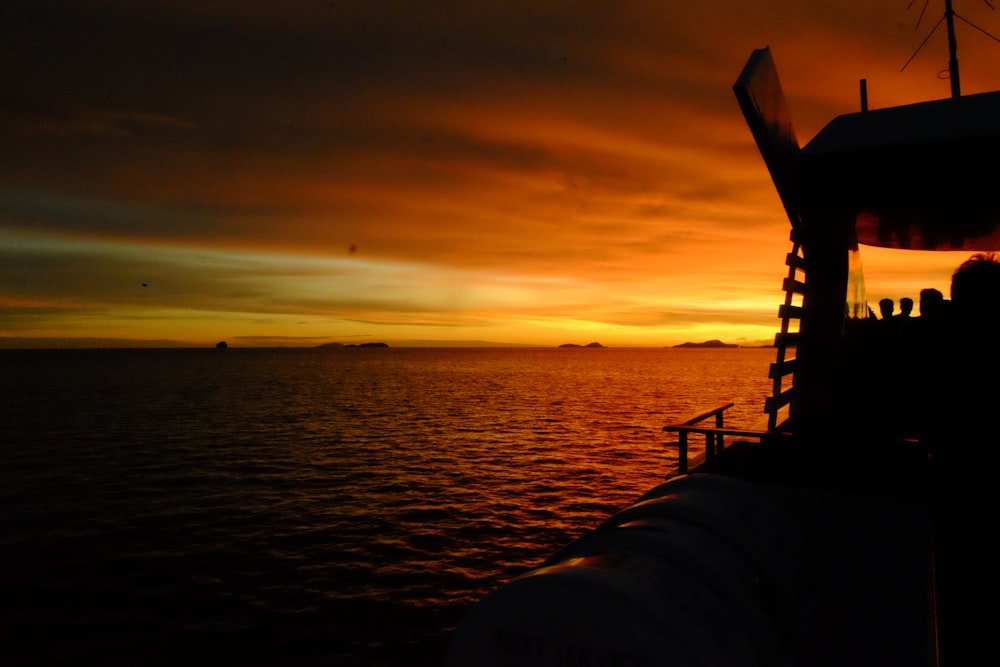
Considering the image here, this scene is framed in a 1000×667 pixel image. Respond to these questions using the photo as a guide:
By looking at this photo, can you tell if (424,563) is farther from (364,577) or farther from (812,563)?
(812,563)

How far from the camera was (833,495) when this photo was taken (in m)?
6.55

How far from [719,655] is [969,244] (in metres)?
14.2

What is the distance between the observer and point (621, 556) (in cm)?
320

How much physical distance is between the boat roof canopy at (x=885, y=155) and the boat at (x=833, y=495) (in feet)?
0.11

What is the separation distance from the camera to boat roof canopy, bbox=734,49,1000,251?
7.18 m

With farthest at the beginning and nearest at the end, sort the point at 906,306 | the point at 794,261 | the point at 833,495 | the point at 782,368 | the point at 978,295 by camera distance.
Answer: the point at 906,306 → the point at 794,261 → the point at 782,368 → the point at 978,295 → the point at 833,495

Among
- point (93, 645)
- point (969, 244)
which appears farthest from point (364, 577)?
point (969, 244)

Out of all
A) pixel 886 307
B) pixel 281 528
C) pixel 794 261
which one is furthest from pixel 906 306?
pixel 281 528

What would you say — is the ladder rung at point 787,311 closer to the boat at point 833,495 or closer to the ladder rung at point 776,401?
the boat at point 833,495

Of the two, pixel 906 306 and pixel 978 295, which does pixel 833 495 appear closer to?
pixel 978 295

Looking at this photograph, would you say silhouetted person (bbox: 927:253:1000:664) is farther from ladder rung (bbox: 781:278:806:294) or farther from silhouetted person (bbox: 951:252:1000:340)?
ladder rung (bbox: 781:278:806:294)

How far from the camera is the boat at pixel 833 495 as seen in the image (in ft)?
9.81

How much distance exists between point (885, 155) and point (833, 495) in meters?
4.39

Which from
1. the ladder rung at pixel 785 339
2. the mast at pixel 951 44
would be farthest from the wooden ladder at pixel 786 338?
the mast at pixel 951 44
